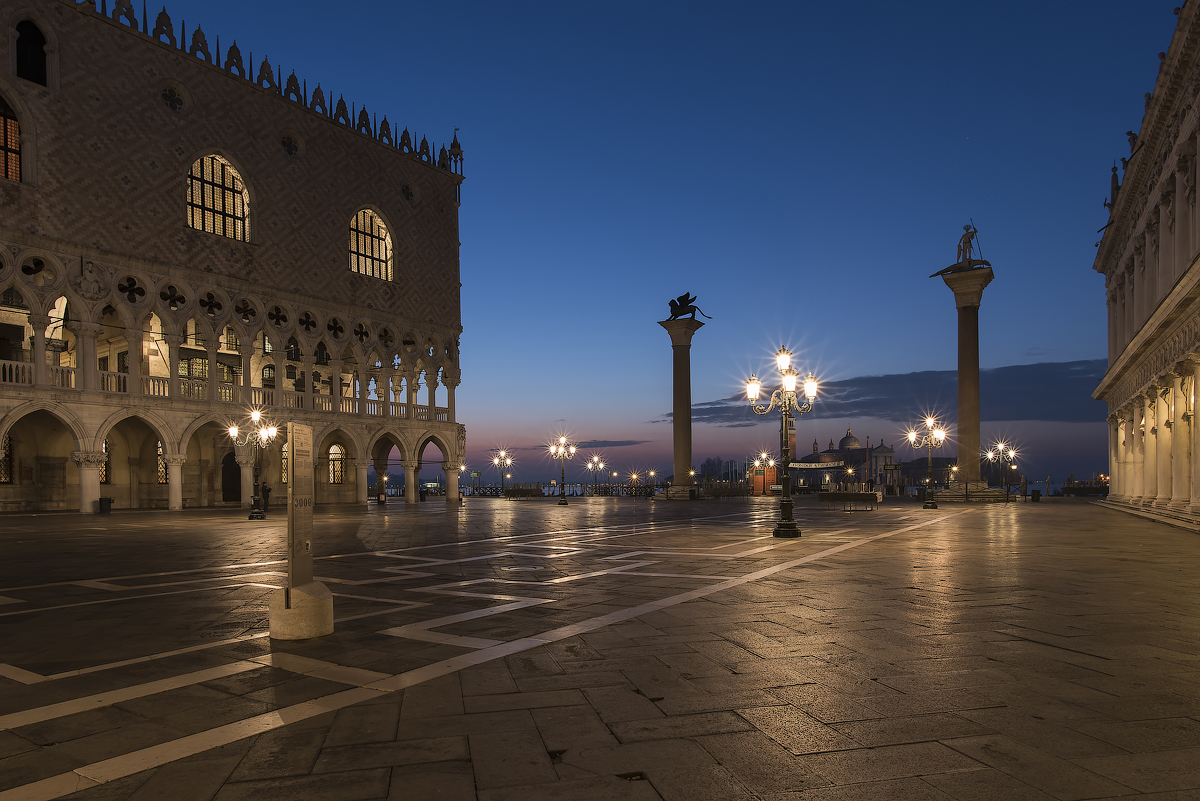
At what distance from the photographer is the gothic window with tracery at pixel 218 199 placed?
32.2m

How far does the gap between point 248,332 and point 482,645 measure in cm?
3115

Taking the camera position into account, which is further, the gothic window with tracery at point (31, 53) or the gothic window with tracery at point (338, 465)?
the gothic window with tracery at point (338, 465)

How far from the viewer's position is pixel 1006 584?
9.47 m

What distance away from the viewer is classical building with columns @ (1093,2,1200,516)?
1845 centimetres

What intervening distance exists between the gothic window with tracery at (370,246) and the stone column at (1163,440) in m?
35.4

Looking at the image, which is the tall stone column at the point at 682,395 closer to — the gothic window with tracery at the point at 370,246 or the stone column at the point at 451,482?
the stone column at the point at 451,482

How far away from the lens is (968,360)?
35750mm

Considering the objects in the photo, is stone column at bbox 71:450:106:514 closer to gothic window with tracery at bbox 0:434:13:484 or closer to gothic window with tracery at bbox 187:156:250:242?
gothic window with tracery at bbox 0:434:13:484

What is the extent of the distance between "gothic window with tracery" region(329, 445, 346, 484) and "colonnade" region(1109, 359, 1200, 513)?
38.1m

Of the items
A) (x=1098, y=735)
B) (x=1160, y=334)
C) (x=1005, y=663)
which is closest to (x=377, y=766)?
(x=1098, y=735)

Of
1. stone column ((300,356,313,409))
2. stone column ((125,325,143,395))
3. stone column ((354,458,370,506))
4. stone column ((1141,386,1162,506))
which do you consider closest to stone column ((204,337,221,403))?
stone column ((125,325,143,395))

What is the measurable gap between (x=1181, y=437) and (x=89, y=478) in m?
37.4

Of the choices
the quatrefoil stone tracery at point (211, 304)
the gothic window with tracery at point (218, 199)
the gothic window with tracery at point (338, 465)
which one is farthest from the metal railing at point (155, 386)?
the gothic window with tracery at point (338, 465)

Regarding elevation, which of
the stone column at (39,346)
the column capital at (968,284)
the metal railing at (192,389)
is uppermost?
the column capital at (968,284)
